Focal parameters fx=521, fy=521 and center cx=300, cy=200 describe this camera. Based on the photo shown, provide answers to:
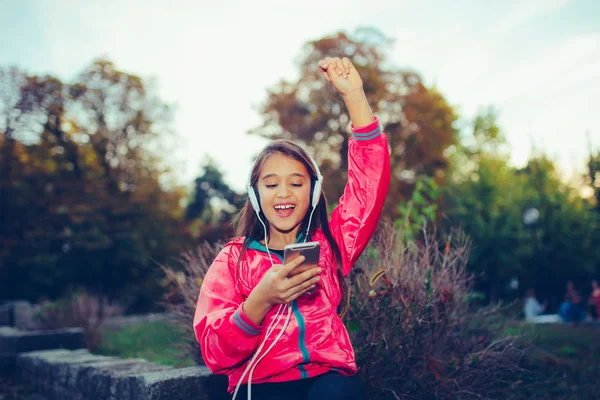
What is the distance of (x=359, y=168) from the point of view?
7.52ft

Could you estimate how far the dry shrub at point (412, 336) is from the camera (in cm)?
319

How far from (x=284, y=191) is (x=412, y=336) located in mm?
1570

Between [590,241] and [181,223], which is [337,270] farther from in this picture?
[590,241]

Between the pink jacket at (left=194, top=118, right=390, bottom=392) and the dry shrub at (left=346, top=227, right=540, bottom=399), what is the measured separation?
2.82 feet

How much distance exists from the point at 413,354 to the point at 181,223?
17.1 meters

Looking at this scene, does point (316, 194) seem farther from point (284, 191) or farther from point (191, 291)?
point (191, 291)

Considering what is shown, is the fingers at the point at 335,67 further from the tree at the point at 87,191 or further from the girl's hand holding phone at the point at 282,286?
the tree at the point at 87,191

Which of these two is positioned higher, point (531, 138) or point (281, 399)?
point (531, 138)

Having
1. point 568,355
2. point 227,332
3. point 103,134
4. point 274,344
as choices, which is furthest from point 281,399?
point 103,134

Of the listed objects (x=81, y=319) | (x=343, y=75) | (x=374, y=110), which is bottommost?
(x=81, y=319)

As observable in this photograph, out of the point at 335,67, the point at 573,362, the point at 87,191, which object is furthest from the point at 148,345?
the point at 87,191

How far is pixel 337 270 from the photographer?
2.27 meters

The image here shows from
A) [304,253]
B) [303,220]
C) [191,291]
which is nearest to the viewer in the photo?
[304,253]

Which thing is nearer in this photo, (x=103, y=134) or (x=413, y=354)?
(x=413, y=354)
